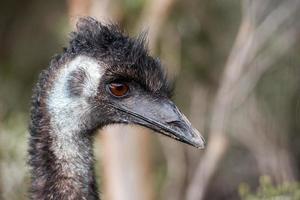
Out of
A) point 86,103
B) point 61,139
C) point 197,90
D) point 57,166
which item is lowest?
point 57,166

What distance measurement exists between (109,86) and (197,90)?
812 cm

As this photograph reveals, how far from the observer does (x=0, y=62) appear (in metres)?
15.7

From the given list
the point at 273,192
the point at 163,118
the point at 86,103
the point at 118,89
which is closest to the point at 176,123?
the point at 163,118

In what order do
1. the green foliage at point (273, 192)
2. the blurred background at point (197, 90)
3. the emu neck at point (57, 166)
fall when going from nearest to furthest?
the emu neck at point (57, 166), the green foliage at point (273, 192), the blurred background at point (197, 90)

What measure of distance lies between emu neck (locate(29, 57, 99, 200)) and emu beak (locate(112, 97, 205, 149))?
0.80 ft

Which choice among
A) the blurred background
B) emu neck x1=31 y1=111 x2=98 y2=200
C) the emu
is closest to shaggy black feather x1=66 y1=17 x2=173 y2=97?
the emu

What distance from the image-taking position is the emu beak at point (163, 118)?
565 centimetres

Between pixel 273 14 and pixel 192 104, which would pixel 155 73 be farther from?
pixel 192 104

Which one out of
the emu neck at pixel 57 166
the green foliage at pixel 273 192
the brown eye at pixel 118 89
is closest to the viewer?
the emu neck at pixel 57 166

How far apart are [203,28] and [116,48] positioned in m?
7.84

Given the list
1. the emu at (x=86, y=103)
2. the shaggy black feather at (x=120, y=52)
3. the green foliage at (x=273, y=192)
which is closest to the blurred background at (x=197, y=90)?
the green foliage at (x=273, y=192)

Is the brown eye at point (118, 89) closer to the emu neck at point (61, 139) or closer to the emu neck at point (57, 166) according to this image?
the emu neck at point (61, 139)

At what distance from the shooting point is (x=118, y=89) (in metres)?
5.82

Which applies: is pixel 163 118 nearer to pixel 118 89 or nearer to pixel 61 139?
pixel 118 89
